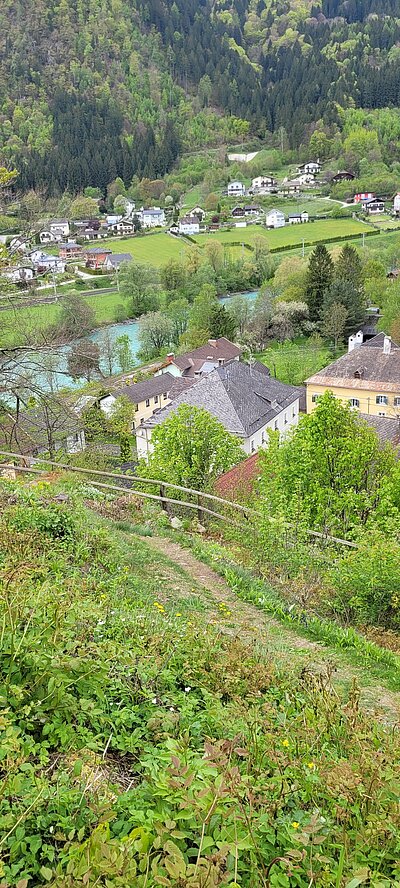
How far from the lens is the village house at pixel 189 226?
10650 cm

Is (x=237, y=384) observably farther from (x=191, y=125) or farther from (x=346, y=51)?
(x=346, y=51)

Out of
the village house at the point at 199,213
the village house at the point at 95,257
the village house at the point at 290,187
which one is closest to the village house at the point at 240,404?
the village house at the point at 95,257

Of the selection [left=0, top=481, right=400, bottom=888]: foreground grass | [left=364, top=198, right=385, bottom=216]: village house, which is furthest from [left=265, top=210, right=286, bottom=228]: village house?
[left=0, top=481, right=400, bottom=888]: foreground grass

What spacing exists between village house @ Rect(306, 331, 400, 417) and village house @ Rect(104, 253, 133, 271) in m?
44.8

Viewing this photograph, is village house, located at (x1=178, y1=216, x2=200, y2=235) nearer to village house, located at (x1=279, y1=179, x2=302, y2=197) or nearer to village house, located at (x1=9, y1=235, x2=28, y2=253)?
village house, located at (x1=279, y1=179, x2=302, y2=197)

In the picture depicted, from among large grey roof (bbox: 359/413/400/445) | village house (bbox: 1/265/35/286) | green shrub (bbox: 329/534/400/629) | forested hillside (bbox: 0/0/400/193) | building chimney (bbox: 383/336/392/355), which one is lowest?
building chimney (bbox: 383/336/392/355)

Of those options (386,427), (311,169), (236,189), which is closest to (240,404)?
(386,427)

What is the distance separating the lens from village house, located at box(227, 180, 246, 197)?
135250 millimetres

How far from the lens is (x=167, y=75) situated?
19988cm

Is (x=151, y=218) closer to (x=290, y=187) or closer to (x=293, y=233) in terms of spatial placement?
A: (x=293, y=233)

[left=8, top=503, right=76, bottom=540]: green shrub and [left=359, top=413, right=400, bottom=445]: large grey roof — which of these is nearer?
[left=8, top=503, right=76, bottom=540]: green shrub

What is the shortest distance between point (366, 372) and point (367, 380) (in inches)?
22.6

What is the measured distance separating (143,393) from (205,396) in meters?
9.12

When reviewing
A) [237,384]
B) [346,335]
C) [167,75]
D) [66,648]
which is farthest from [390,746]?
[167,75]
